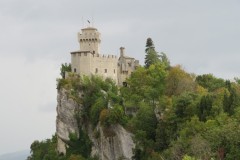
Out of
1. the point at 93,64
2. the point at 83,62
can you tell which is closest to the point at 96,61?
the point at 93,64

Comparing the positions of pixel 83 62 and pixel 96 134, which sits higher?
pixel 83 62

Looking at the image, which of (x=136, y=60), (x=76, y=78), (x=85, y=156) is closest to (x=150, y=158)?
(x=85, y=156)

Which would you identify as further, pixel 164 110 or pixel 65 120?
pixel 65 120

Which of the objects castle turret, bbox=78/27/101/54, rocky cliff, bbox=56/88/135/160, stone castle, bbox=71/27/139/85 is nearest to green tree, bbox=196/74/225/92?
stone castle, bbox=71/27/139/85

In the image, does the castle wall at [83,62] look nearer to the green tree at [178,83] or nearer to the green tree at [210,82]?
the green tree at [178,83]

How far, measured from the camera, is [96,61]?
101 m

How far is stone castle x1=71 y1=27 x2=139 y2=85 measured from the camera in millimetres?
100000

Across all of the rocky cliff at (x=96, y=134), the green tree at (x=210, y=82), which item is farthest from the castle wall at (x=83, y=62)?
the green tree at (x=210, y=82)

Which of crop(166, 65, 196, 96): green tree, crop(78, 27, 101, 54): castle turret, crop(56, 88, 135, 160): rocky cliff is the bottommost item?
crop(56, 88, 135, 160): rocky cliff

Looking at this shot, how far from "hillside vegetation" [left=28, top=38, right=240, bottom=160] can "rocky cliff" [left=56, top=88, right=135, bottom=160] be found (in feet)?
3.34

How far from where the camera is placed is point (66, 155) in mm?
97062

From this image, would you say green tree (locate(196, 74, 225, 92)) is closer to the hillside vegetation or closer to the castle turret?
the hillside vegetation

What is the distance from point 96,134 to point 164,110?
50.2 ft

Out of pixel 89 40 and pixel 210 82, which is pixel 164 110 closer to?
pixel 210 82
